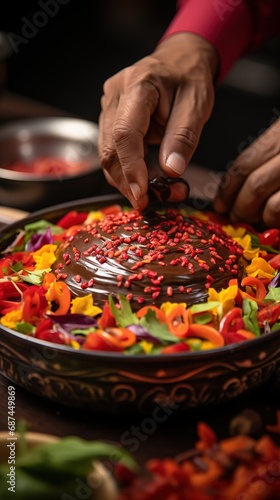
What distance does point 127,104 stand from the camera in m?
2.27

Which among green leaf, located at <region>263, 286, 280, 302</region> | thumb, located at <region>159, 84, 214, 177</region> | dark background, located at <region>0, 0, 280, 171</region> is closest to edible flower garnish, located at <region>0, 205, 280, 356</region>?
green leaf, located at <region>263, 286, 280, 302</region>

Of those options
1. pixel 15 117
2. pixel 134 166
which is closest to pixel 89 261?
pixel 134 166

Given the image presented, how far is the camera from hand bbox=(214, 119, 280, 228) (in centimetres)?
246

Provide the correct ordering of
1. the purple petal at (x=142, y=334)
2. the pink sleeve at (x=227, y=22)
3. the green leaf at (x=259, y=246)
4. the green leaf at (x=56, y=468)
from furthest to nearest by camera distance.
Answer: the pink sleeve at (x=227, y=22) < the green leaf at (x=259, y=246) < the purple petal at (x=142, y=334) < the green leaf at (x=56, y=468)

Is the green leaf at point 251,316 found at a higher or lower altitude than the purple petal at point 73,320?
higher

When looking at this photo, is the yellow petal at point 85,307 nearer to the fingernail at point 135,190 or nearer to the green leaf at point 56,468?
the fingernail at point 135,190

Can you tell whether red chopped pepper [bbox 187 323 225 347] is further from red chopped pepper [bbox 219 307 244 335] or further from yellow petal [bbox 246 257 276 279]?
yellow petal [bbox 246 257 276 279]

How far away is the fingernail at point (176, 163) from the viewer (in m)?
2.19

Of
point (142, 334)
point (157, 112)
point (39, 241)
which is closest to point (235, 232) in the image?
point (157, 112)

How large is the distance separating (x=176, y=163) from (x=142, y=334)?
2.25 ft

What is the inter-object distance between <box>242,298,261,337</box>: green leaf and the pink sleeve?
1295 millimetres

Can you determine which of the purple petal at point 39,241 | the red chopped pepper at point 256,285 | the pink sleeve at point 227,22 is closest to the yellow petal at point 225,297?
the red chopped pepper at point 256,285

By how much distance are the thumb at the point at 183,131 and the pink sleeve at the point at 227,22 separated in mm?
472

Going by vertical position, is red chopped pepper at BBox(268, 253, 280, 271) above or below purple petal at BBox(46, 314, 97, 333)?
above
